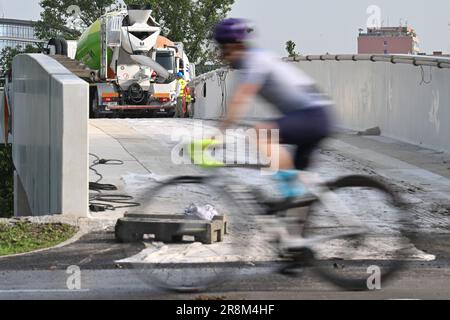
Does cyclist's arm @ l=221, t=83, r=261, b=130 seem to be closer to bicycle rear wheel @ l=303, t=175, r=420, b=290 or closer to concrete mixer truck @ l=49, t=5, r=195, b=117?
bicycle rear wheel @ l=303, t=175, r=420, b=290

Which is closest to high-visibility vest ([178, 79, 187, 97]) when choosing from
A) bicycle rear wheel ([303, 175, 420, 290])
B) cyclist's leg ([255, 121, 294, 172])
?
bicycle rear wheel ([303, 175, 420, 290])

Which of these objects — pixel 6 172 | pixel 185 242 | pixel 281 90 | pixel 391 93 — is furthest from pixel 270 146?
pixel 6 172

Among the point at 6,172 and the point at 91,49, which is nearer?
the point at 91,49

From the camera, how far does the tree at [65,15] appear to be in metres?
91.1

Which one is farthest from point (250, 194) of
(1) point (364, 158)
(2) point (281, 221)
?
(1) point (364, 158)

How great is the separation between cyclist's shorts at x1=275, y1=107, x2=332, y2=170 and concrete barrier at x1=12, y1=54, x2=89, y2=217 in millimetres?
5219

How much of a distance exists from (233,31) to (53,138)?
7161 millimetres

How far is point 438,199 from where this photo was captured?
514 inches

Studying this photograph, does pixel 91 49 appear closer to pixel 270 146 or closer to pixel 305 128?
pixel 270 146

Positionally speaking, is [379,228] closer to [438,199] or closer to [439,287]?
[439,287]

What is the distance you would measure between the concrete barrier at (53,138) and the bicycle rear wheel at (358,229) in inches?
190

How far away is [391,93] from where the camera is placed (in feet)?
69.6

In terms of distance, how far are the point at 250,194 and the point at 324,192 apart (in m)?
0.51
